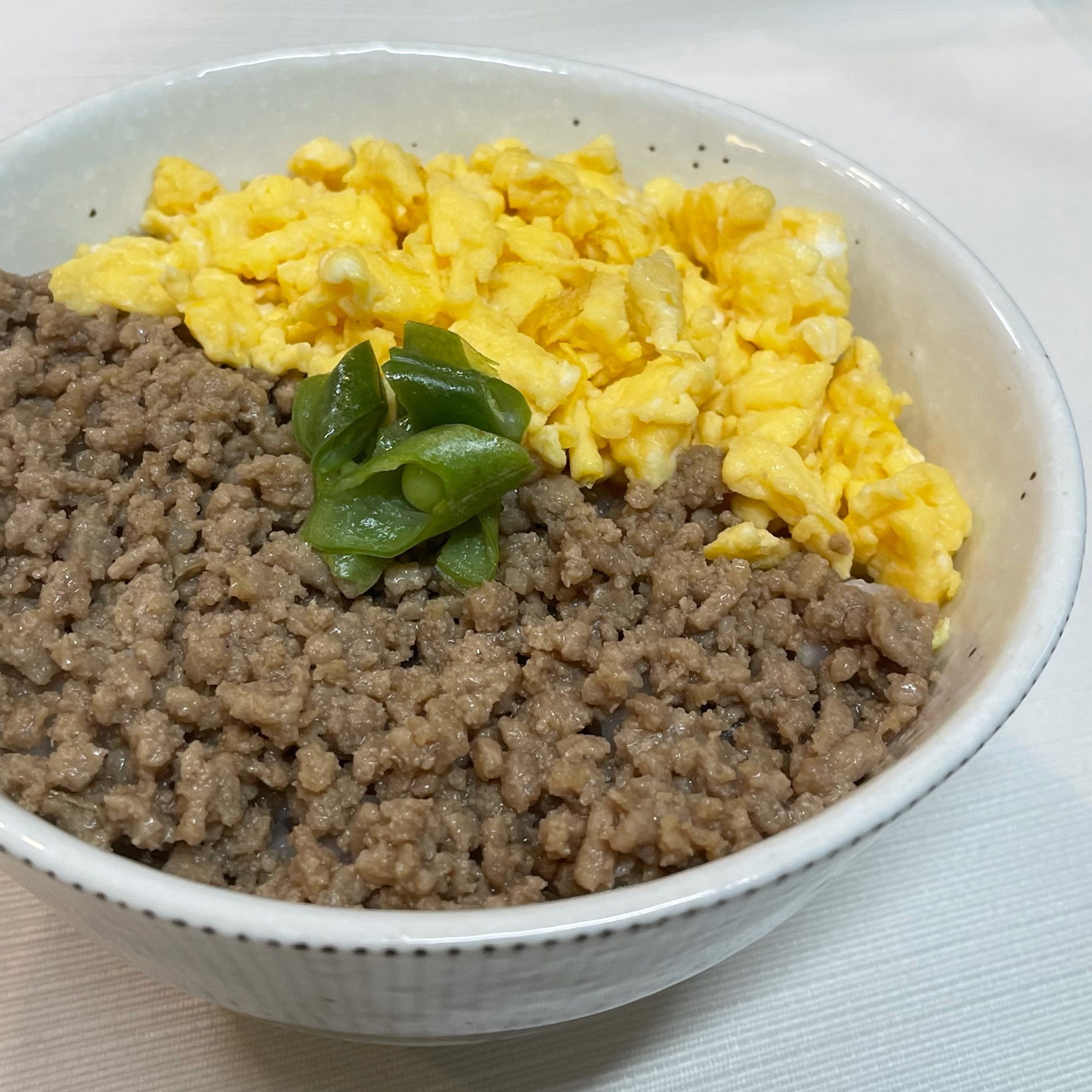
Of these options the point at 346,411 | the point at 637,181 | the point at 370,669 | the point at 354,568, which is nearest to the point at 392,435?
the point at 346,411

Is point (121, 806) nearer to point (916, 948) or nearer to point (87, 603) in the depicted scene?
point (87, 603)

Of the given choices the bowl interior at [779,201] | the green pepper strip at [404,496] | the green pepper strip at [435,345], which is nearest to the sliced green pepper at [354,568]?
the green pepper strip at [404,496]

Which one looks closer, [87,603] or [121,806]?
[121,806]

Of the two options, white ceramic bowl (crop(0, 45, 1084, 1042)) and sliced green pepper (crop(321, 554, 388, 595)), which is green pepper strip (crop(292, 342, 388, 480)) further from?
white ceramic bowl (crop(0, 45, 1084, 1042))

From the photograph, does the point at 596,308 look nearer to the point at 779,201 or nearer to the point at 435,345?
the point at 435,345

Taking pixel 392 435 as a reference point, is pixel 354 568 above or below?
below

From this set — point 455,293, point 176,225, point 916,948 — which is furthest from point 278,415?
point 916,948
